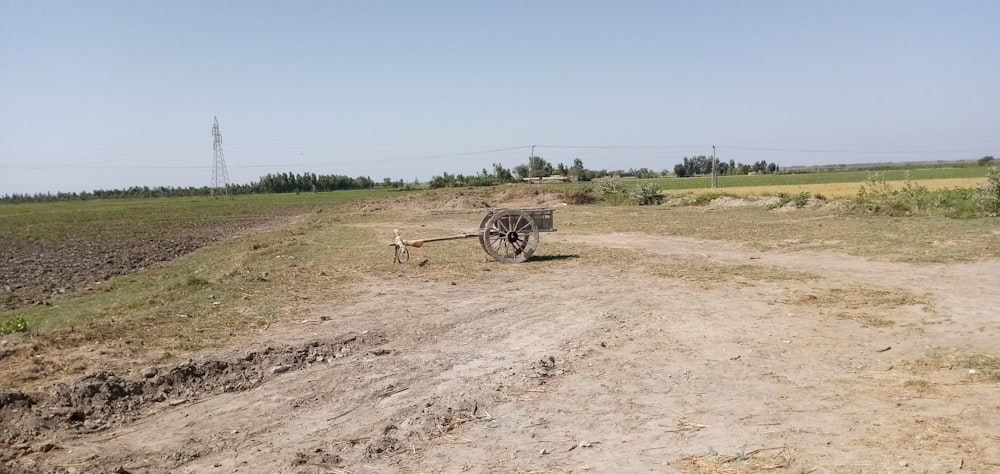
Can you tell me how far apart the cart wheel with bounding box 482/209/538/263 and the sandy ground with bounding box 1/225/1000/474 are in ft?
15.2

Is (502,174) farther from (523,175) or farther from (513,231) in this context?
(513,231)

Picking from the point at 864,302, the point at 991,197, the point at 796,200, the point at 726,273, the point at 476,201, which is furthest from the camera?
the point at 476,201

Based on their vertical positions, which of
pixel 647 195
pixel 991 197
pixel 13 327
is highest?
pixel 647 195

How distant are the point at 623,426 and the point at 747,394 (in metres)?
1.34

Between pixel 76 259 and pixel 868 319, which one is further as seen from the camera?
pixel 76 259

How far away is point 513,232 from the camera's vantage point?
47.1 feet

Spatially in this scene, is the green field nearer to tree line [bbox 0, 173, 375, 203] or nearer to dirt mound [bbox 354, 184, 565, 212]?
dirt mound [bbox 354, 184, 565, 212]

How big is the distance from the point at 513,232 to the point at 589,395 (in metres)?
8.85

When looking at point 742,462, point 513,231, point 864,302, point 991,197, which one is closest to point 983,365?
point 864,302

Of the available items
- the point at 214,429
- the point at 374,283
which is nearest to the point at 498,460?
the point at 214,429

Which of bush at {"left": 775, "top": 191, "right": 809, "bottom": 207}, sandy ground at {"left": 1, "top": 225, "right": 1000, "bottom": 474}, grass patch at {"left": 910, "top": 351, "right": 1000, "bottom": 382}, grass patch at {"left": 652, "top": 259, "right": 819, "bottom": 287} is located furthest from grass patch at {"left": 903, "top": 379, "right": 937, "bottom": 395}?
bush at {"left": 775, "top": 191, "right": 809, "bottom": 207}

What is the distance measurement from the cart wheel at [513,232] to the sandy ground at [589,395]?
4.63 m

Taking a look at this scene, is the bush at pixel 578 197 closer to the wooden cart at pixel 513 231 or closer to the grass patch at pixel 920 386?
→ the wooden cart at pixel 513 231

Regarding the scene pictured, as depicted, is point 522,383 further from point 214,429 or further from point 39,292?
point 39,292
